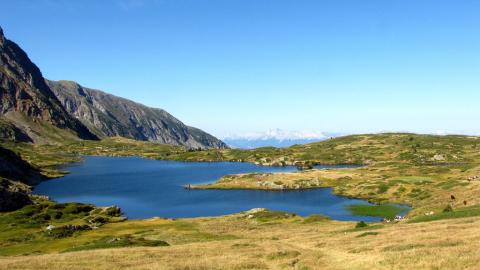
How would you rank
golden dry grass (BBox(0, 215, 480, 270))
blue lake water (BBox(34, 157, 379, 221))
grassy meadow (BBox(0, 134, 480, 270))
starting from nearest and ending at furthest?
1. golden dry grass (BBox(0, 215, 480, 270))
2. grassy meadow (BBox(0, 134, 480, 270))
3. blue lake water (BBox(34, 157, 379, 221))

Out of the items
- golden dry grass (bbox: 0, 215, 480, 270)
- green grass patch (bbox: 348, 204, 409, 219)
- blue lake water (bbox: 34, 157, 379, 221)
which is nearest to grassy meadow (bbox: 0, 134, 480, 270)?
golden dry grass (bbox: 0, 215, 480, 270)

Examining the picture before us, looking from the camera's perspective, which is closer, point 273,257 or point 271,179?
point 273,257

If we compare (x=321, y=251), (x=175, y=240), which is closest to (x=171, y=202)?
(x=175, y=240)

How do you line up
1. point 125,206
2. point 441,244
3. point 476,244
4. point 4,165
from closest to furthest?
1. point 476,244
2. point 441,244
3. point 125,206
4. point 4,165

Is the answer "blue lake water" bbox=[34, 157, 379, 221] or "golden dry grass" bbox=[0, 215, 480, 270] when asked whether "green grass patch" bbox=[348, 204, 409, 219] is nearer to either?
"blue lake water" bbox=[34, 157, 379, 221]

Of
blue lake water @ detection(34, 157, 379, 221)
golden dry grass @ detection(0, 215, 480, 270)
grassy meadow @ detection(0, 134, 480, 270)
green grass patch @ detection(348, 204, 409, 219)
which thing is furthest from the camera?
blue lake water @ detection(34, 157, 379, 221)

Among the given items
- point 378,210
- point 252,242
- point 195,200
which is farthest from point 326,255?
point 195,200

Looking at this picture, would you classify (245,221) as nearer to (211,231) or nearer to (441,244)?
(211,231)

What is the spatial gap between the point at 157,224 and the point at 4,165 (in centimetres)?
11768

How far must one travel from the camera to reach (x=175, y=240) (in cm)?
7044

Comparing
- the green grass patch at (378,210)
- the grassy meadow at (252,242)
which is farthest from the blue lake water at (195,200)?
the grassy meadow at (252,242)

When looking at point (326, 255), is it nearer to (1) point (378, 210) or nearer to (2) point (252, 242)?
(2) point (252, 242)

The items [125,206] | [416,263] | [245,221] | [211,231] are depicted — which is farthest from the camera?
[125,206]

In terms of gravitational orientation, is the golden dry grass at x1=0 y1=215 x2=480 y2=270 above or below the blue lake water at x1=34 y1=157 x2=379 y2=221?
above
